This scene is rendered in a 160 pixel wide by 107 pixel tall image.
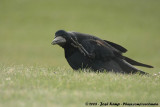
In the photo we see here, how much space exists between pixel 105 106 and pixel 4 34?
29804 mm

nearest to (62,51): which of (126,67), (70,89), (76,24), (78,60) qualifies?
(76,24)

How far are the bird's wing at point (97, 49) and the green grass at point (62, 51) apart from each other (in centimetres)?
70

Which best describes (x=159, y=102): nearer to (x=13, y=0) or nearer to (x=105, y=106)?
(x=105, y=106)

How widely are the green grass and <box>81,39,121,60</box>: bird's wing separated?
705mm

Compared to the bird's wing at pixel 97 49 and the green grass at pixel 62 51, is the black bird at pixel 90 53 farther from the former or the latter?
the green grass at pixel 62 51

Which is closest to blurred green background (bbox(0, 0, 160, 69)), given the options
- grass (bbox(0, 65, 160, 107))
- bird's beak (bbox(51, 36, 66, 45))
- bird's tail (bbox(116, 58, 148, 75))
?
bird's tail (bbox(116, 58, 148, 75))

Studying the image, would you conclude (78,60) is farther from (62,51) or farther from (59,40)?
(62,51)

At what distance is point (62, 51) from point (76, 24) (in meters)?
6.76

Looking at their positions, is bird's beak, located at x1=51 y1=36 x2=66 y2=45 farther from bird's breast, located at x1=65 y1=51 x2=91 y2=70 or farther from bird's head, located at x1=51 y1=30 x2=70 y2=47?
bird's breast, located at x1=65 y1=51 x2=91 y2=70

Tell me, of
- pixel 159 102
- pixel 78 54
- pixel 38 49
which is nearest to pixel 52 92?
pixel 159 102

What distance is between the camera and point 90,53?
8.59m

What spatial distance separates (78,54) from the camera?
8.62 metres

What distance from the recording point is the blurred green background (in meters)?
30.2

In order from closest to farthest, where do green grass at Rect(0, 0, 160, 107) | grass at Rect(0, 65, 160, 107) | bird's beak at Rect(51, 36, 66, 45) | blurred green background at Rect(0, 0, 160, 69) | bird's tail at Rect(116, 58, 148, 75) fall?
grass at Rect(0, 65, 160, 107)
green grass at Rect(0, 0, 160, 107)
bird's beak at Rect(51, 36, 66, 45)
bird's tail at Rect(116, 58, 148, 75)
blurred green background at Rect(0, 0, 160, 69)
